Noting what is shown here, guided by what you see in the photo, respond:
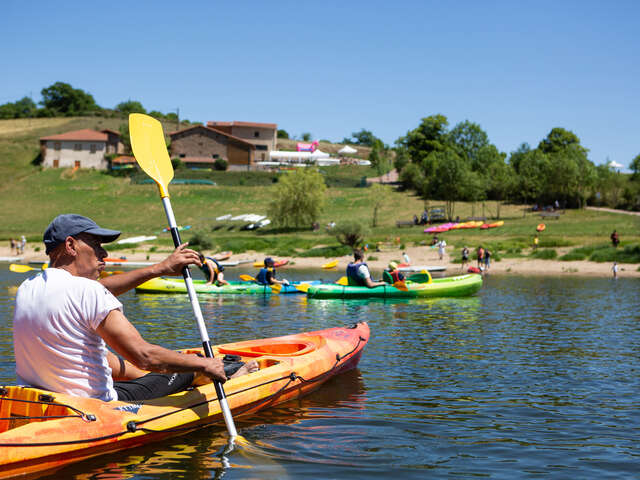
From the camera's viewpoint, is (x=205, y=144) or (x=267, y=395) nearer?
(x=267, y=395)

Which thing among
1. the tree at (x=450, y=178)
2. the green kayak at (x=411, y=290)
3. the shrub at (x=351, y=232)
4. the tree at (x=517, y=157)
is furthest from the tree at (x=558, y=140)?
the green kayak at (x=411, y=290)

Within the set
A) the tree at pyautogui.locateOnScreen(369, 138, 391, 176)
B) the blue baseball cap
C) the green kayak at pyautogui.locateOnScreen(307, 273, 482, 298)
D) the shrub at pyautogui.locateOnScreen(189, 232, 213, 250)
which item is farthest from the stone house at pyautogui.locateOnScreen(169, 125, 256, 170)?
the blue baseball cap

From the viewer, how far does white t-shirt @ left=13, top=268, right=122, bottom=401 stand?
458 centimetres

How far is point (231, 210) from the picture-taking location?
5434 cm

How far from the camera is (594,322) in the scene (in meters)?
15.0

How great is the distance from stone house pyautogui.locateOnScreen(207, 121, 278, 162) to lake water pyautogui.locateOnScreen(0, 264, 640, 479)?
6625 cm

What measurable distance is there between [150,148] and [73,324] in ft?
12.3

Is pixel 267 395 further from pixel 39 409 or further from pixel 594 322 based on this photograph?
pixel 594 322

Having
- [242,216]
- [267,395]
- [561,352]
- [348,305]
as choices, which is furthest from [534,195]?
[267,395]

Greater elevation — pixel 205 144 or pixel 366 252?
pixel 205 144

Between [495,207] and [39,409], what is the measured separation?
53.9m

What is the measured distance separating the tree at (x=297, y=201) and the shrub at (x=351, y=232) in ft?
29.2

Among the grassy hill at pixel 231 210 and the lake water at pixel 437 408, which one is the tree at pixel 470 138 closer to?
the grassy hill at pixel 231 210

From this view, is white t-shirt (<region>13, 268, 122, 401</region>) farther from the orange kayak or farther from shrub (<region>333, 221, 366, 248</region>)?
shrub (<region>333, 221, 366, 248</region>)
